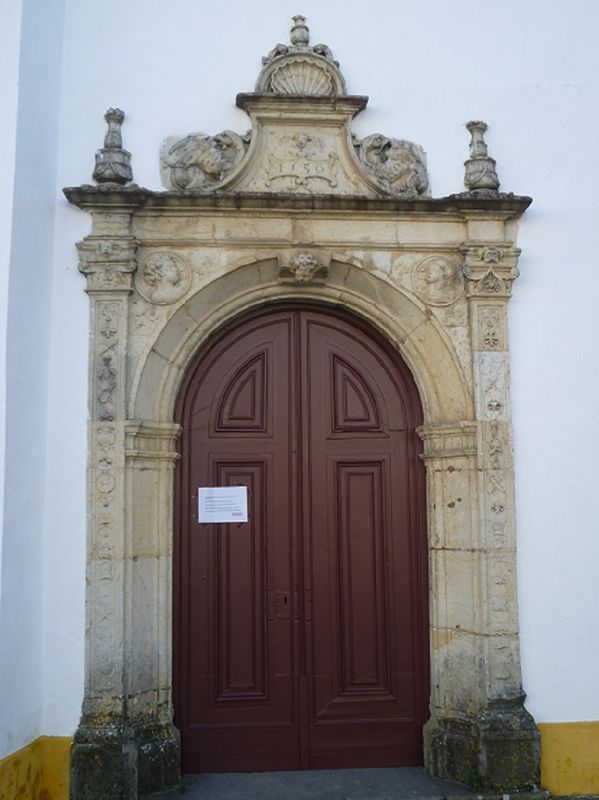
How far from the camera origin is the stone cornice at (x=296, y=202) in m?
4.07

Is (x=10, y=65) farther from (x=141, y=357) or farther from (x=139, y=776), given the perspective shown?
(x=139, y=776)

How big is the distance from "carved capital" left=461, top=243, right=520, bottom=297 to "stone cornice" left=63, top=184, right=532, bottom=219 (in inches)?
7.7

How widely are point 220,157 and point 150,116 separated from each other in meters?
0.44

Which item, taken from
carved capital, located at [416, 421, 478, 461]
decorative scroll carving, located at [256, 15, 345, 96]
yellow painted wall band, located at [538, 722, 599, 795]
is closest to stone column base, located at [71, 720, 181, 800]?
yellow painted wall band, located at [538, 722, 599, 795]

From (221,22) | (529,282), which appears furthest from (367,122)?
(529,282)

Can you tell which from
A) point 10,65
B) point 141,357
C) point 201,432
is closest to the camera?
point 10,65

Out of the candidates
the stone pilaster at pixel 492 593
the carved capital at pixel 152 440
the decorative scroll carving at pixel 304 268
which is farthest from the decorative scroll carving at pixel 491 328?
the carved capital at pixel 152 440

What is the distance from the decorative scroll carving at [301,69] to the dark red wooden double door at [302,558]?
→ 1196mm

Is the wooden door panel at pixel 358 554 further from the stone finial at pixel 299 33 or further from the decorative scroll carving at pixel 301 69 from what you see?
the stone finial at pixel 299 33

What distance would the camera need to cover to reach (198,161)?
4.22 meters

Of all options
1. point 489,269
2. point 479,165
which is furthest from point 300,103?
point 489,269

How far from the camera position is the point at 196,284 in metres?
4.19

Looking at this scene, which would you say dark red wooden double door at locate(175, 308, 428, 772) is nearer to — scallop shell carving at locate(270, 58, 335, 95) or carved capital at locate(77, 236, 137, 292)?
carved capital at locate(77, 236, 137, 292)

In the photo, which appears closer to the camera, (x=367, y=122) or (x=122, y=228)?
(x=122, y=228)
